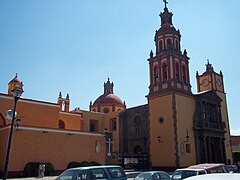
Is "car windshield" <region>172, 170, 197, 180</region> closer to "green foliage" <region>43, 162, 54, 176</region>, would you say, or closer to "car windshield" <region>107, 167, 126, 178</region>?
"car windshield" <region>107, 167, 126, 178</region>

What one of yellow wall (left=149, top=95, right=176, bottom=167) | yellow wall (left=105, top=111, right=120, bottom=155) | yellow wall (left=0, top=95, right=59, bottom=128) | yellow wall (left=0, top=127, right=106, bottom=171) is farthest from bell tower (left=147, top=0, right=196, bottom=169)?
yellow wall (left=0, top=95, right=59, bottom=128)

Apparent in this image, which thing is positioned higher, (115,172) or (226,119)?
(226,119)

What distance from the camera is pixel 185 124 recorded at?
33.1 m

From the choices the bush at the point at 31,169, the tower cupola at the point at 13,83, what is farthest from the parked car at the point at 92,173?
the tower cupola at the point at 13,83

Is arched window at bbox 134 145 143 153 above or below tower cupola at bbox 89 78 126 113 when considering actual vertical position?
below

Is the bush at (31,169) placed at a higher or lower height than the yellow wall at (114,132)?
lower

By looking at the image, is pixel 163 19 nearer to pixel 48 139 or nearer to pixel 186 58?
pixel 186 58

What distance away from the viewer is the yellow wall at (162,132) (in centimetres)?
3159

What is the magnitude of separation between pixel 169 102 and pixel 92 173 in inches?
950

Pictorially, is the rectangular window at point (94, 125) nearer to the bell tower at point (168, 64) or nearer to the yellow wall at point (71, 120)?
the yellow wall at point (71, 120)

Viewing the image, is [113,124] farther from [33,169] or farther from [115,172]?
[115,172]

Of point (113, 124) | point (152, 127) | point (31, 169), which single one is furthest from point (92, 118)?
point (31, 169)

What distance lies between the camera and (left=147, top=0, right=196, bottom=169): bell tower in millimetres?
31656

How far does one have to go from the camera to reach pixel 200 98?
36.0 metres
